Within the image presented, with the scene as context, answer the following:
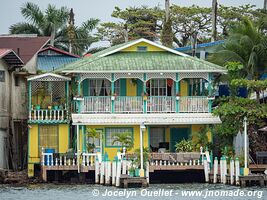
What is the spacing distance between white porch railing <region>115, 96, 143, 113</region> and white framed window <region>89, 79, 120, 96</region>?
1765mm

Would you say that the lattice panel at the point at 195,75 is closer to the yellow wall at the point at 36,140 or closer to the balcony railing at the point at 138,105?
the balcony railing at the point at 138,105

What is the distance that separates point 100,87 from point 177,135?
4.27 metres

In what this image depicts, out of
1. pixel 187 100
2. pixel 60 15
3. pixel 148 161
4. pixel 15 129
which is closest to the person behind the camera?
pixel 148 161

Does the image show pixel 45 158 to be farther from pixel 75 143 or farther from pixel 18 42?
pixel 18 42

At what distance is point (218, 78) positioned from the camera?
56594mm

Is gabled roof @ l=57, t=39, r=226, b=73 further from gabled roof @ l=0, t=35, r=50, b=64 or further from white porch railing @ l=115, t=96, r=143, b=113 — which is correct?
gabled roof @ l=0, t=35, r=50, b=64

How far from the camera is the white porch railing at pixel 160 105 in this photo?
170ft

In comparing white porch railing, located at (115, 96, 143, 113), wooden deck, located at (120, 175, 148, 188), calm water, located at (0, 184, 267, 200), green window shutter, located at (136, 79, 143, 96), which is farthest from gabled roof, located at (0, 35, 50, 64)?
wooden deck, located at (120, 175, 148, 188)

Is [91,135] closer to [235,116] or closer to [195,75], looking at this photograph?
[195,75]

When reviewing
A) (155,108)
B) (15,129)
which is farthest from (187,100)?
(15,129)

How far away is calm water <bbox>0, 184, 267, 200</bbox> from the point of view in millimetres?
43594

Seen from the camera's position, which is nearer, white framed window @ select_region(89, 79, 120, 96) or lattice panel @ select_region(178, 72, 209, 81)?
lattice panel @ select_region(178, 72, 209, 81)

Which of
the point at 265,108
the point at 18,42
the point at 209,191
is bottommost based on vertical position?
the point at 209,191

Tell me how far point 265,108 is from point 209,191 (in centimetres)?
657
